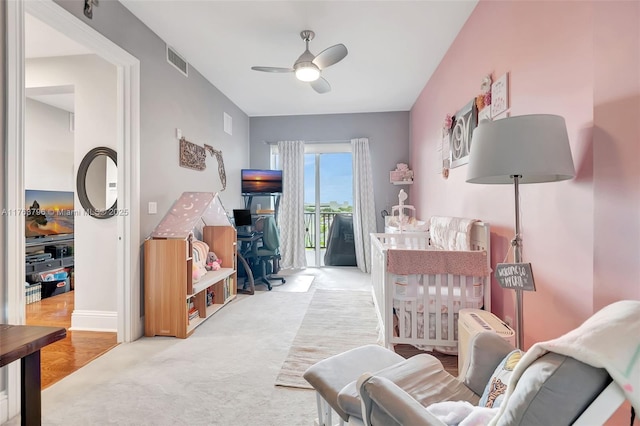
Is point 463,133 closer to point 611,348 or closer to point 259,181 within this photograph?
point 611,348

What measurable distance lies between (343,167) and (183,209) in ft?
9.77

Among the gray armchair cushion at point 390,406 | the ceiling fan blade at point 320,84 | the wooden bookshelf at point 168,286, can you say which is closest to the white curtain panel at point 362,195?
the ceiling fan blade at point 320,84

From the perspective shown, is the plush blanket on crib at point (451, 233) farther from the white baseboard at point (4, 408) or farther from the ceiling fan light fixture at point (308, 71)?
the white baseboard at point (4, 408)

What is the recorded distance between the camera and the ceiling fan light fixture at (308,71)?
245 cm

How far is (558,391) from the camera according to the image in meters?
0.57

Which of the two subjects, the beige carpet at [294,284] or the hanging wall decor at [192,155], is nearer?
the hanging wall decor at [192,155]

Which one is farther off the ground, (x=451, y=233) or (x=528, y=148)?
(x=528, y=148)

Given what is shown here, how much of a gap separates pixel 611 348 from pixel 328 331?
7.01 feet

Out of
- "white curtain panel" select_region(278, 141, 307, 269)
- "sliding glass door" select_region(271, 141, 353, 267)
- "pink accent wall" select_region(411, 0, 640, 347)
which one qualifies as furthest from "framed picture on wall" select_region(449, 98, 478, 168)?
"white curtain panel" select_region(278, 141, 307, 269)

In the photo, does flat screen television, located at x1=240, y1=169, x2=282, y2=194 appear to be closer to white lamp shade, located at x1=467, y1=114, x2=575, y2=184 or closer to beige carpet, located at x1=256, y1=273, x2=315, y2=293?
beige carpet, located at x1=256, y1=273, x2=315, y2=293

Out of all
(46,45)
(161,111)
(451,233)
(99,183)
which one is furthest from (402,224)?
(46,45)

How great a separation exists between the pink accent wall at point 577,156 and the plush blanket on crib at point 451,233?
0.60 feet

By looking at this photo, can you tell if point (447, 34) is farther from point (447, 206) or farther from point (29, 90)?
point (29, 90)

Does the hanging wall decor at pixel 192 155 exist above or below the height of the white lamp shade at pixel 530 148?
above
